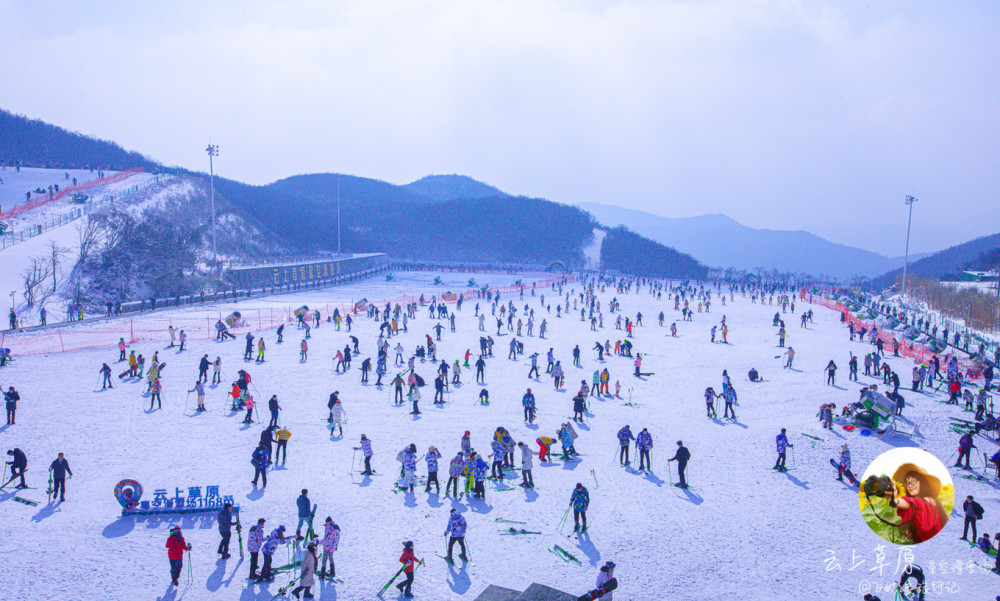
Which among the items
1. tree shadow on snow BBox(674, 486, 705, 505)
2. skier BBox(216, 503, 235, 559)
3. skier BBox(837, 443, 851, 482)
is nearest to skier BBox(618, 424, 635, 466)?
tree shadow on snow BBox(674, 486, 705, 505)

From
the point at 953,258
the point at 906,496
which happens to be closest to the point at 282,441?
the point at 906,496

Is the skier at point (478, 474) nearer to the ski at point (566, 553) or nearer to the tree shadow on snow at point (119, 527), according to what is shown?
the ski at point (566, 553)

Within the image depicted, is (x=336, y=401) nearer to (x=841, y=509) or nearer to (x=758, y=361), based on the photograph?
(x=841, y=509)

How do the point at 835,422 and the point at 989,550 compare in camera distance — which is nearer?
the point at 989,550

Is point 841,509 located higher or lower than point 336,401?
lower

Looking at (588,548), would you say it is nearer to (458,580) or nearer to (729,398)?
(458,580)

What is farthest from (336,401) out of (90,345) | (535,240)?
(535,240)
